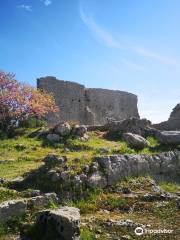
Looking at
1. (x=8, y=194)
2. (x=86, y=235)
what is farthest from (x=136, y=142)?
(x=86, y=235)

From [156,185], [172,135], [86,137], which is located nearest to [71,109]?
[86,137]

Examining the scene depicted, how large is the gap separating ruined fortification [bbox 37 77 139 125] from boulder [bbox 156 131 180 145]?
38.0 feet

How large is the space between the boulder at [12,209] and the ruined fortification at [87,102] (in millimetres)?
18533

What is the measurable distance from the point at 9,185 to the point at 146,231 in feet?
13.0

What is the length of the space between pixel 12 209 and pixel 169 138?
29.1 feet

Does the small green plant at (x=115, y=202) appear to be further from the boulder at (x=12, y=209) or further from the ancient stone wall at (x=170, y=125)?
the ancient stone wall at (x=170, y=125)

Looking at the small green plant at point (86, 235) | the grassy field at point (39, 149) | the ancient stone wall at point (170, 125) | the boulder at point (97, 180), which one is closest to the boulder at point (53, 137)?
the grassy field at point (39, 149)

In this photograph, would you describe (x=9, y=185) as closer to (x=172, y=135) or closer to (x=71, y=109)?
(x=172, y=135)

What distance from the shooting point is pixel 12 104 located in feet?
82.2

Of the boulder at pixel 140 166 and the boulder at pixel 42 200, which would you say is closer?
the boulder at pixel 42 200

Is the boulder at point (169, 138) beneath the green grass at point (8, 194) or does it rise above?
above

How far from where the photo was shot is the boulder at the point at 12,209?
900 cm

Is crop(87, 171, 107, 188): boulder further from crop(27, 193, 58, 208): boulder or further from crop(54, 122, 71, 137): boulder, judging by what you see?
crop(54, 122, 71, 137): boulder

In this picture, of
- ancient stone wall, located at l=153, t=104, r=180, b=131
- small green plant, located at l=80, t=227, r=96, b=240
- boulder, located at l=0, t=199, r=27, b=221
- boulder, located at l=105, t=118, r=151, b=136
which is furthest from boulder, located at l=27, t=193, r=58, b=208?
ancient stone wall, located at l=153, t=104, r=180, b=131
